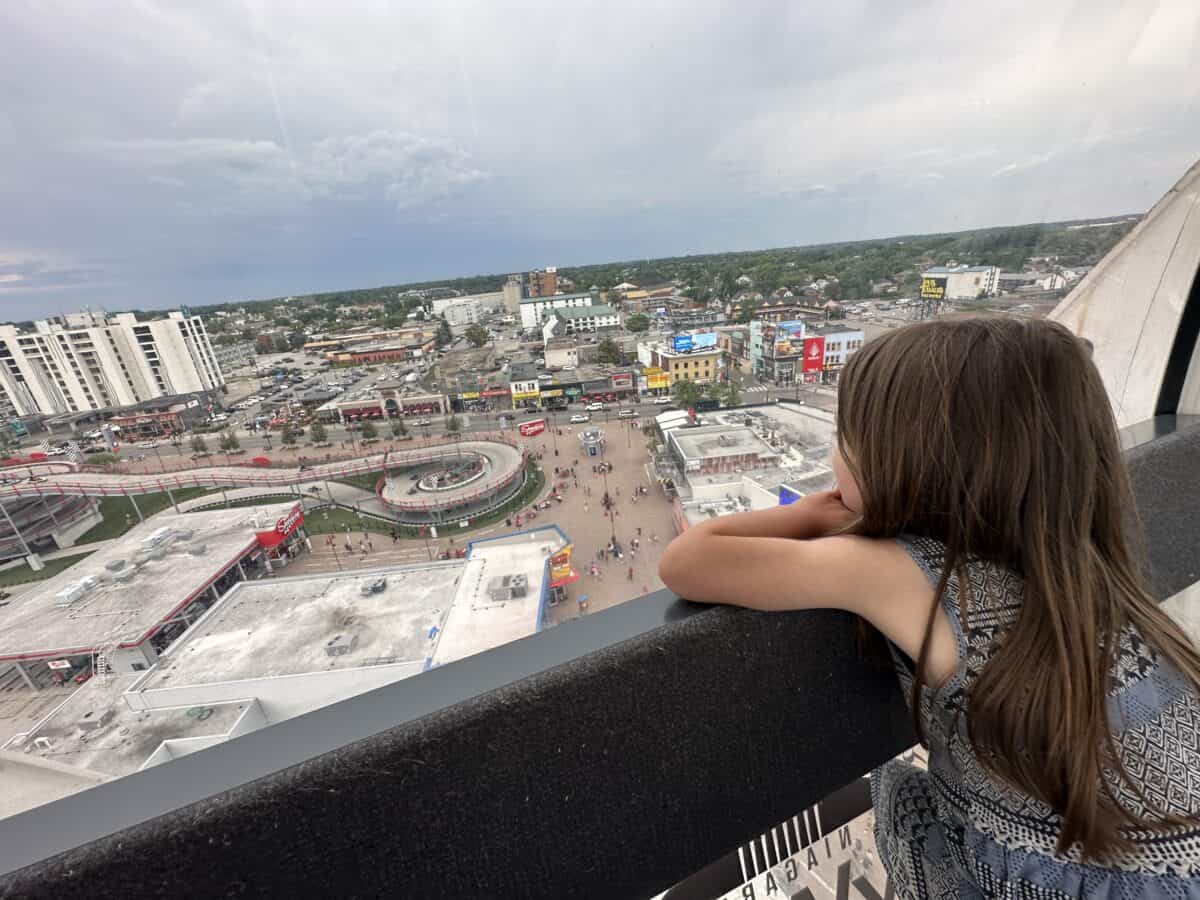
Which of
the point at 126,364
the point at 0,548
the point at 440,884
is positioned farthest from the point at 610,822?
the point at 126,364

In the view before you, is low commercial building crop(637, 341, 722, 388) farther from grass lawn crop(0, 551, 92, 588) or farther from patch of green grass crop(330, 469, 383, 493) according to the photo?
grass lawn crop(0, 551, 92, 588)

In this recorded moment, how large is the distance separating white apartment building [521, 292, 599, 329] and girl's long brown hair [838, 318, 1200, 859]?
295 cm

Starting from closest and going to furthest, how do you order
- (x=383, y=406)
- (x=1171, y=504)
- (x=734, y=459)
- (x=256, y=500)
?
(x=1171, y=504), (x=256, y=500), (x=734, y=459), (x=383, y=406)

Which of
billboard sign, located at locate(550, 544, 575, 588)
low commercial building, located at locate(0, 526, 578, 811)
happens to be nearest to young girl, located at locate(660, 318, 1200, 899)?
low commercial building, located at locate(0, 526, 578, 811)

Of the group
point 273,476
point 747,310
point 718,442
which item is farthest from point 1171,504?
point 273,476

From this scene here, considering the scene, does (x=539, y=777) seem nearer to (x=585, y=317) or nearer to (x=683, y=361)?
(x=683, y=361)

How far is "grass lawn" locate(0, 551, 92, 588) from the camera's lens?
117cm

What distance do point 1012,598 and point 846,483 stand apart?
20 centimetres

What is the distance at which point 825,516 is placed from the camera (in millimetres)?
688

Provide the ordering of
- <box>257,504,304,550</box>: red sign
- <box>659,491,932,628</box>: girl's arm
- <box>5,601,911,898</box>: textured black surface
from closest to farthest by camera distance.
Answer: <box>5,601,911,898</box>: textured black surface → <box>659,491,932,628</box>: girl's arm → <box>257,504,304,550</box>: red sign

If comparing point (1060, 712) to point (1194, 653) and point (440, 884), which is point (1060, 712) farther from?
point (440, 884)

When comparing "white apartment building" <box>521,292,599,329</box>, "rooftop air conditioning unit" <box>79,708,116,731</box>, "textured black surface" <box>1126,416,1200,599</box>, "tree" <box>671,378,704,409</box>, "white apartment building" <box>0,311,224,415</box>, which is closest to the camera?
"rooftop air conditioning unit" <box>79,708,116,731</box>

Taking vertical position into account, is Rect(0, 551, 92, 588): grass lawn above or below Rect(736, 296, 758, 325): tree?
below

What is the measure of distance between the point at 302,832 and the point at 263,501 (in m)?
1.80
